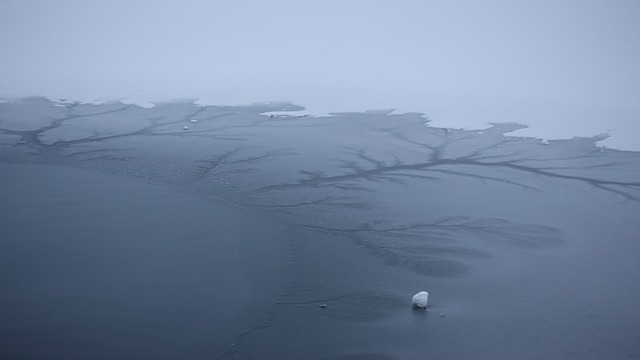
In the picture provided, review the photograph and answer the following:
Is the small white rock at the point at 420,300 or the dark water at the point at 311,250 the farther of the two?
the small white rock at the point at 420,300

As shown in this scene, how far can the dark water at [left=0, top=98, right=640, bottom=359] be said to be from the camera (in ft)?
13.9

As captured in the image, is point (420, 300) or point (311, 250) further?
point (311, 250)

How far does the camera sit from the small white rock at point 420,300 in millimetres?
4691

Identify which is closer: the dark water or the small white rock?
the dark water

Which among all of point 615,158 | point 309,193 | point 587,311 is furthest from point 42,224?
point 615,158

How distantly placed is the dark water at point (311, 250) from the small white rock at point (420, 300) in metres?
0.07

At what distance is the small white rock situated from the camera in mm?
4691

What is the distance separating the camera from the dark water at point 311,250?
4234mm

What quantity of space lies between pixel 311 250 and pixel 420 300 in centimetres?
167

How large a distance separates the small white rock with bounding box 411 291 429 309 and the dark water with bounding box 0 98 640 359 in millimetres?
73

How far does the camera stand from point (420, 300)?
470 centimetres

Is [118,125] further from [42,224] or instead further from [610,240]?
[610,240]

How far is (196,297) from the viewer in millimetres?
4801

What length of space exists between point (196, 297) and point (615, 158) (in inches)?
398
